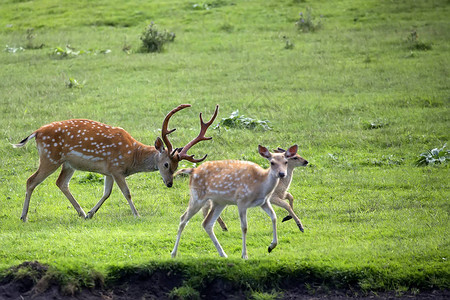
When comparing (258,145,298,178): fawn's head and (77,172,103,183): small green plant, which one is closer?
(258,145,298,178): fawn's head

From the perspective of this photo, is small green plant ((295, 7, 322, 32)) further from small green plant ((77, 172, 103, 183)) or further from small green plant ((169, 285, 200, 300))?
small green plant ((169, 285, 200, 300))

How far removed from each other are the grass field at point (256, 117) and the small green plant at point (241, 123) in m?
0.23

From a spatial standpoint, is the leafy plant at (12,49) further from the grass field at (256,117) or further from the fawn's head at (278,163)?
the fawn's head at (278,163)

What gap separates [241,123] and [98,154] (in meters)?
5.16

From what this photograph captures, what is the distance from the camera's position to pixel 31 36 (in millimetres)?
26172

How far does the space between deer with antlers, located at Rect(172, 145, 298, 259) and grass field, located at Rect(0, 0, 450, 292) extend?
472 mm

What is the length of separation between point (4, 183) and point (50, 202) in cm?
155

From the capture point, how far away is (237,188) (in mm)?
8984

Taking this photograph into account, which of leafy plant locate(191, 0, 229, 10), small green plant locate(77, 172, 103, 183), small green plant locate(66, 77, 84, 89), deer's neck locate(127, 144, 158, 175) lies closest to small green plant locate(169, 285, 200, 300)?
deer's neck locate(127, 144, 158, 175)

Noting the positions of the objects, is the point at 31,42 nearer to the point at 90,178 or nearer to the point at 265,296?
the point at 90,178

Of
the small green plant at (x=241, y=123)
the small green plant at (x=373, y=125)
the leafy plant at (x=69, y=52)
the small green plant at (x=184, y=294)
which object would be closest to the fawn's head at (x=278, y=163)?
the small green plant at (x=184, y=294)

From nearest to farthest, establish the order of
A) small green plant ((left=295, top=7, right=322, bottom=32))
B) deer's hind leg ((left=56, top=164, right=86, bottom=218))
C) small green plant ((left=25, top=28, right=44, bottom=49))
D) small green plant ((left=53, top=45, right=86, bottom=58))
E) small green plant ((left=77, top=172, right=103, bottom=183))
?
deer's hind leg ((left=56, top=164, right=86, bottom=218)) < small green plant ((left=77, top=172, right=103, bottom=183)) < small green plant ((left=53, top=45, right=86, bottom=58)) < small green plant ((left=25, top=28, right=44, bottom=49)) < small green plant ((left=295, top=7, right=322, bottom=32))

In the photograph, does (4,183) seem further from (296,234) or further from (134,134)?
(296,234)

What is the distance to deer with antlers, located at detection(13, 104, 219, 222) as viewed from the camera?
37.4ft
